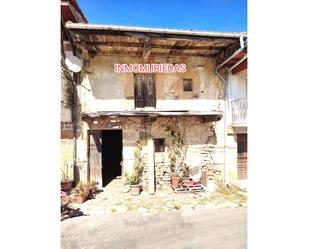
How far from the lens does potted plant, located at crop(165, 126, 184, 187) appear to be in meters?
6.12

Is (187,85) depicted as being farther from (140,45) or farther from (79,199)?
(79,199)

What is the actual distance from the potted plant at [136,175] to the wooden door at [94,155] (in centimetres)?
113

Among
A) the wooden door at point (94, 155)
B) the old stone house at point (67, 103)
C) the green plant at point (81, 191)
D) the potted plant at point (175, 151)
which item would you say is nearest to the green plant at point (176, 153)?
the potted plant at point (175, 151)

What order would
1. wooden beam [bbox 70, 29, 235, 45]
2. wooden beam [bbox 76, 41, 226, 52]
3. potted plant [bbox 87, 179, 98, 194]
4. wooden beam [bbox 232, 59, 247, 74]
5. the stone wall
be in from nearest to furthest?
wooden beam [bbox 70, 29, 235, 45]
wooden beam [bbox 76, 41, 226, 52]
potted plant [bbox 87, 179, 98, 194]
wooden beam [bbox 232, 59, 247, 74]
the stone wall

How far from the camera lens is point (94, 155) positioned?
20.0 ft

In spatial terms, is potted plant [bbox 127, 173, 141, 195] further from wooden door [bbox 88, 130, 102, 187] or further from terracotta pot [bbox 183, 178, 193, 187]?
terracotta pot [bbox 183, 178, 193, 187]

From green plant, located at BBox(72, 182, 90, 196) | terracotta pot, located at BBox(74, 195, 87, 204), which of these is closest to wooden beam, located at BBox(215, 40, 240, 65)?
green plant, located at BBox(72, 182, 90, 196)

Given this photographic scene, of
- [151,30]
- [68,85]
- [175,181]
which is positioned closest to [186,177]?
[175,181]

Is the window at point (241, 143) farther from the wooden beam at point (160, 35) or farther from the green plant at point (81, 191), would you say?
the green plant at point (81, 191)

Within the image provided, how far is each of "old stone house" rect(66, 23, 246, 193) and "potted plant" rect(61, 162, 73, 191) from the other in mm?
296
